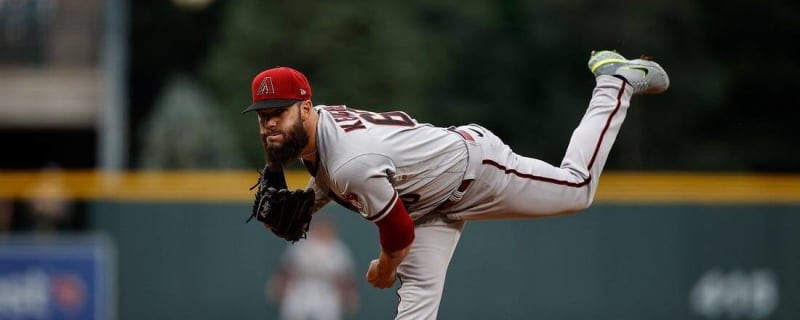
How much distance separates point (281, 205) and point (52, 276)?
5519 millimetres

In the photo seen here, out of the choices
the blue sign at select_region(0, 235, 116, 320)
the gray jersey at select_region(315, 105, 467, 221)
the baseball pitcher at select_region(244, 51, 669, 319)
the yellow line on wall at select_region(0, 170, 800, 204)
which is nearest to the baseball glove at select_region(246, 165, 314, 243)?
the baseball pitcher at select_region(244, 51, 669, 319)

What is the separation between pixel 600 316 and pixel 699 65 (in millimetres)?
4091

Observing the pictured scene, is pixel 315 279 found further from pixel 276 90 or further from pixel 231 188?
pixel 276 90

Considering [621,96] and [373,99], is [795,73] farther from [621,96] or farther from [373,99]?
[621,96]

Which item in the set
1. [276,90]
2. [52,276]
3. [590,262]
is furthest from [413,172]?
[52,276]

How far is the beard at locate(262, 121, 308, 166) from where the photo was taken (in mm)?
4734

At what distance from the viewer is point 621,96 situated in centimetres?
534

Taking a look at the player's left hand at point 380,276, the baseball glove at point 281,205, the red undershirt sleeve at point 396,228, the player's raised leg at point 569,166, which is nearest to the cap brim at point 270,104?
the baseball glove at point 281,205

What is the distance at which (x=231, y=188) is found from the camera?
33.2 ft

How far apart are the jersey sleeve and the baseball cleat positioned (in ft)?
3.65

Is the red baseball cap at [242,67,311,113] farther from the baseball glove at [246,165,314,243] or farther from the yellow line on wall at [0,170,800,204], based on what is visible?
Answer: the yellow line on wall at [0,170,800,204]

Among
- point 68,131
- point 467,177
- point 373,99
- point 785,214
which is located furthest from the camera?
point 68,131

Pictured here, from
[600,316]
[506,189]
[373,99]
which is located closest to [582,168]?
[506,189]

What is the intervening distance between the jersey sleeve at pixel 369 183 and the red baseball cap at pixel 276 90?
0.30m
